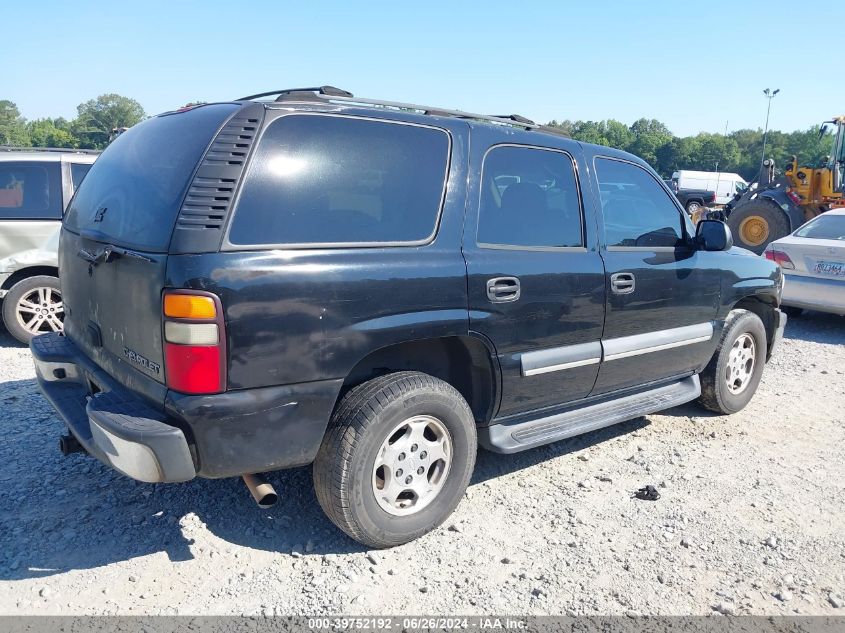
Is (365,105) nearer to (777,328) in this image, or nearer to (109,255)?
(109,255)

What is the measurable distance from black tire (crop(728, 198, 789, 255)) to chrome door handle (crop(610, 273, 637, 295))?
1012 cm

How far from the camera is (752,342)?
204 inches

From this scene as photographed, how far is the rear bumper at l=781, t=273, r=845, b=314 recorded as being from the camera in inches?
298

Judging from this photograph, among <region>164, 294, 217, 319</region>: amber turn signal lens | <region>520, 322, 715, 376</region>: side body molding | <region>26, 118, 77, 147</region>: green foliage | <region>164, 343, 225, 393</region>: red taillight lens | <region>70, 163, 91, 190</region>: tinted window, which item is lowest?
<region>520, 322, 715, 376</region>: side body molding

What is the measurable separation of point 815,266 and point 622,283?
517 cm

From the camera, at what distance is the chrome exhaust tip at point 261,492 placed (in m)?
2.78

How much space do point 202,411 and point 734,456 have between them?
11.2ft

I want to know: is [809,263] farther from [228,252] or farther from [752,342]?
[228,252]

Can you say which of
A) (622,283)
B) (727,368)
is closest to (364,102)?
(622,283)

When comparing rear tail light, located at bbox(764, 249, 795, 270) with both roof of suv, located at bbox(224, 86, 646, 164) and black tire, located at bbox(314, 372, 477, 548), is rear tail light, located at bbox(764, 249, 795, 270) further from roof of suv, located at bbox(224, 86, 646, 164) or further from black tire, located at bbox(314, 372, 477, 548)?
black tire, located at bbox(314, 372, 477, 548)

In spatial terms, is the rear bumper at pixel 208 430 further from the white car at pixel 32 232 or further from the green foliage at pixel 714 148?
the green foliage at pixel 714 148

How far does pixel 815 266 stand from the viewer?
7.74 metres

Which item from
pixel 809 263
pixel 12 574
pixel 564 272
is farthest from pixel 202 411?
pixel 809 263

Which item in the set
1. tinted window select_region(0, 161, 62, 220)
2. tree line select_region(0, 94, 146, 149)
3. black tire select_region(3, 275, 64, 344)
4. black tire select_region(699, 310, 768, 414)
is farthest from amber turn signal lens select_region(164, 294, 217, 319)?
tree line select_region(0, 94, 146, 149)
